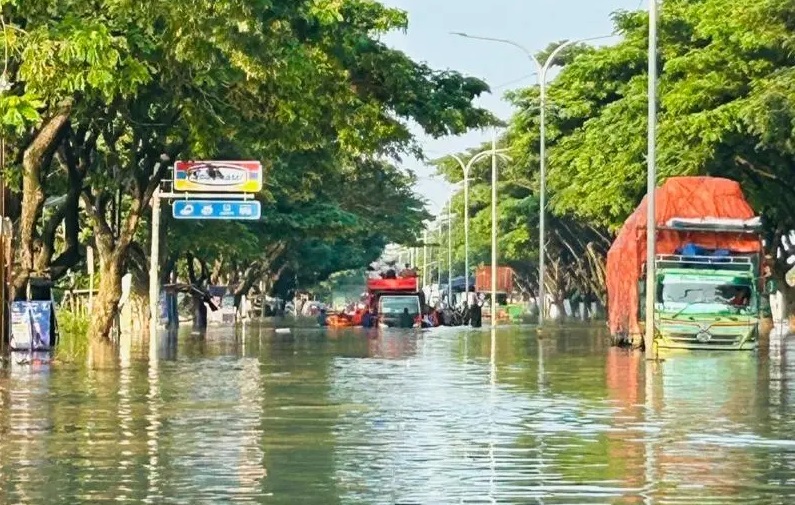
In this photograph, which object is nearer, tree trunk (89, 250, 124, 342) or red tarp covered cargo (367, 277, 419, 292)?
tree trunk (89, 250, 124, 342)

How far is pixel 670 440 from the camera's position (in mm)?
19469

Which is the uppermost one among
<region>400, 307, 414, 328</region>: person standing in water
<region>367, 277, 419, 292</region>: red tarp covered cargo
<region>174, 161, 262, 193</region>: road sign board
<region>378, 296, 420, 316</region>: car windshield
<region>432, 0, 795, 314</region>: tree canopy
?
<region>432, 0, 795, 314</region>: tree canopy

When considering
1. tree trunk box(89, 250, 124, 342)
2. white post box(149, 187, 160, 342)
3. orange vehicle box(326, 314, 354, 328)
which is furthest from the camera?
orange vehicle box(326, 314, 354, 328)

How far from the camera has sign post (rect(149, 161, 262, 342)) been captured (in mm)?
59750

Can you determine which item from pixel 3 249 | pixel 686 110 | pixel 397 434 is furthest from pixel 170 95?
pixel 686 110

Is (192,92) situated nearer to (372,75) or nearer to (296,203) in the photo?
(372,75)

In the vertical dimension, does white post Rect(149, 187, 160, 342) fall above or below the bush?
above

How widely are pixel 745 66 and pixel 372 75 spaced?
50.3ft

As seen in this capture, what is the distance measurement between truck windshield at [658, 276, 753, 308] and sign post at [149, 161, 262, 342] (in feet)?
58.6

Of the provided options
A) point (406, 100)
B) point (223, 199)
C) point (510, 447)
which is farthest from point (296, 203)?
point (510, 447)

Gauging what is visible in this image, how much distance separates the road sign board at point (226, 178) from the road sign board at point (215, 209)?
5.93 ft

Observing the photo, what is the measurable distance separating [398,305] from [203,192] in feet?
83.3

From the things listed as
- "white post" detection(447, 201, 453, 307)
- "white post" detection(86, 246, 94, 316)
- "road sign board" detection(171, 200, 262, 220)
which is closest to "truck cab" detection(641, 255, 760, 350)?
"white post" detection(86, 246, 94, 316)

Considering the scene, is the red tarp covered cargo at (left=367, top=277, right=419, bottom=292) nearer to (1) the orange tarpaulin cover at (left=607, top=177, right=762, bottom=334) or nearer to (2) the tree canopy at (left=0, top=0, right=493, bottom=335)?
(2) the tree canopy at (left=0, top=0, right=493, bottom=335)
